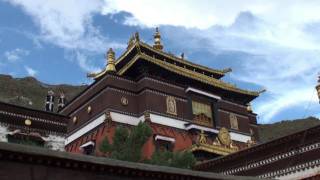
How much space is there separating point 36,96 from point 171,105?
66724 mm

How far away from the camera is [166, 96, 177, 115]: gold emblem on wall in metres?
31.8

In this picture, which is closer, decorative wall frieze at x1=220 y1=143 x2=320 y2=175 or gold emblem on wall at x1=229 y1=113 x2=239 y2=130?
decorative wall frieze at x1=220 y1=143 x2=320 y2=175

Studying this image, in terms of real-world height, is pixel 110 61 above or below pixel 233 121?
above

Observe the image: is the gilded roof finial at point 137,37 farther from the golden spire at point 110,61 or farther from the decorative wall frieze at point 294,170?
the decorative wall frieze at point 294,170

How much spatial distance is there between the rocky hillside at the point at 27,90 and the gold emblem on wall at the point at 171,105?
190 ft

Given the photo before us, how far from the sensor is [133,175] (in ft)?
37.8

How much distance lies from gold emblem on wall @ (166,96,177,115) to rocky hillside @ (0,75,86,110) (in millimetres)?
57799

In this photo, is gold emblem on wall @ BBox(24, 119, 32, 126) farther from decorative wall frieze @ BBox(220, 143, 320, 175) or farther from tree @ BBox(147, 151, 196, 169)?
decorative wall frieze @ BBox(220, 143, 320, 175)

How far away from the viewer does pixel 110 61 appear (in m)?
32.3

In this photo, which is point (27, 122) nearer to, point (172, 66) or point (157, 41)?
point (172, 66)

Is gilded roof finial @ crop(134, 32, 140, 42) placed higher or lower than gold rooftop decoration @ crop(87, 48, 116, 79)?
higher

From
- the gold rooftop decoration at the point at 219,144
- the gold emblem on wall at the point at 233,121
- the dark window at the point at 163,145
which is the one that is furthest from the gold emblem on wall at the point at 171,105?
the gold emblem on wall at the point at 233,121

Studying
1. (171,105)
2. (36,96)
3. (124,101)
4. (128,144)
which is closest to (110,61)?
(124,101)

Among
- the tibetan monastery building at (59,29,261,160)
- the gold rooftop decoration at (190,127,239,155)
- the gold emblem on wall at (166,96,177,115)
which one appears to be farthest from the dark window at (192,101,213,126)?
the gold emblem on wall at (166,96,177,115)
